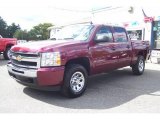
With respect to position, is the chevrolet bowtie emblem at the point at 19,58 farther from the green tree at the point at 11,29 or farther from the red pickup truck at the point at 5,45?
the green tree at the point at 11,29

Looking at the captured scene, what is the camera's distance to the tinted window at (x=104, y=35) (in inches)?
283

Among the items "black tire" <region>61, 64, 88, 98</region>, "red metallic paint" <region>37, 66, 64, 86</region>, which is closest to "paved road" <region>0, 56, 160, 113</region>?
"black tire" <region>61, 64, 88, 98</region>

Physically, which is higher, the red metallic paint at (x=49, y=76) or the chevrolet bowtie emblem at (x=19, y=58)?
the chevrolet bowtie emblem at (x=19, y=58)

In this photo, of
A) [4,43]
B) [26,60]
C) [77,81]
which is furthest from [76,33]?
[4,43]

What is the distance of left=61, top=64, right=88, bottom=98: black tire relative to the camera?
6180 millimetres

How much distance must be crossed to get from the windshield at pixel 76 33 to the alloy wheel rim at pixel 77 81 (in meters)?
0.99

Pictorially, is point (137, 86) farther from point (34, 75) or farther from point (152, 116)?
point (34, 75)

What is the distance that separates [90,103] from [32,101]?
1.32 meters

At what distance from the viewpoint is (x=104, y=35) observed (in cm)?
751

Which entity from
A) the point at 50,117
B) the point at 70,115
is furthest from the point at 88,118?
the point at 50,117

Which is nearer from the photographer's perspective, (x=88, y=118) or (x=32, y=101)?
(x=88, y=118)

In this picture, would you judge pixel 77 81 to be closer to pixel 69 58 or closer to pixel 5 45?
pixel 69 58

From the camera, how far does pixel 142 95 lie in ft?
22.1

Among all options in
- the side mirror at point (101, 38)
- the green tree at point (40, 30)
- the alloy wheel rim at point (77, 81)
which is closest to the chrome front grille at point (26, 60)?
the alloy wheel rim at point (77, 81)
